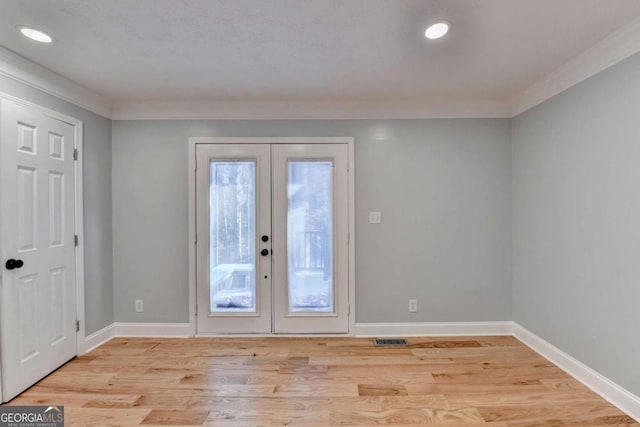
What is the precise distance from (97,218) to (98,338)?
1.19 meters

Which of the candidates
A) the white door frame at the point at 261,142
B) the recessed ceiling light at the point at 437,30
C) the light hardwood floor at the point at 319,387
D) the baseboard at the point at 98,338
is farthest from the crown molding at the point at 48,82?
the recessed ceiling light at the point at 437,30

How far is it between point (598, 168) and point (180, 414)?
11.1ft

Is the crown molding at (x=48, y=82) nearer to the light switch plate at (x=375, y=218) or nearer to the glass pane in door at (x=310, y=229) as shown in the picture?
the glass pane in door at (x=310, y=229)

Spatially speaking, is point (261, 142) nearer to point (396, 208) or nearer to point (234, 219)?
point (234, 219)

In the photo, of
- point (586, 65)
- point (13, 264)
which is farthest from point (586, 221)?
point (13, 264)

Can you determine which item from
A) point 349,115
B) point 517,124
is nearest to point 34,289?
point 349,115

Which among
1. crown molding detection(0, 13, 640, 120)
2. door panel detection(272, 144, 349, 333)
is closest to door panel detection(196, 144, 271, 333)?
door panel detection(272, 144, 349, 333)

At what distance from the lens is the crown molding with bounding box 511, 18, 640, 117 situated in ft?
6.26

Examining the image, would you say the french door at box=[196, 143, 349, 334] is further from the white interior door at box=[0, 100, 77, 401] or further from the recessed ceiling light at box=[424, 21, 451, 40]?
the recessed ceiling light at box=[424, 21, 451, 40]

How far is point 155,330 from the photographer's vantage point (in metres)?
3.20

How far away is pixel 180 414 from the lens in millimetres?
1989

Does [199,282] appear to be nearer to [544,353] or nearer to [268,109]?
Answer: [268,109]

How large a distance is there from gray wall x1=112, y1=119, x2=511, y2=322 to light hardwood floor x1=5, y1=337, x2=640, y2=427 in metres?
0.54

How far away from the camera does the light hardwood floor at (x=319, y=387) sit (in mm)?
1956
